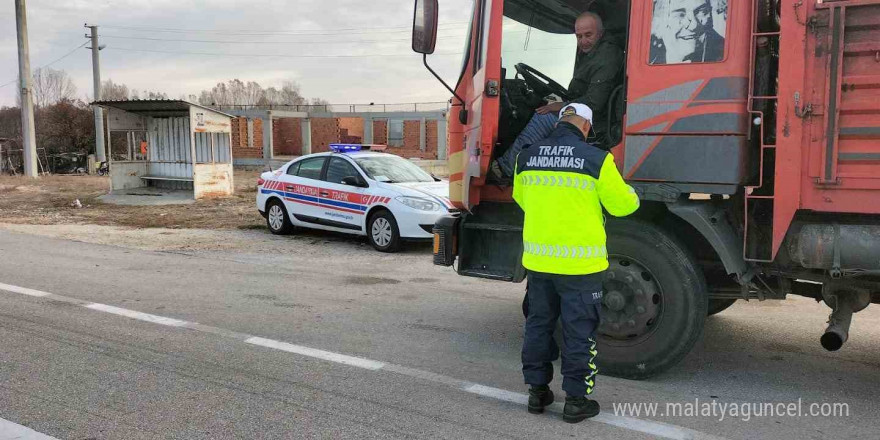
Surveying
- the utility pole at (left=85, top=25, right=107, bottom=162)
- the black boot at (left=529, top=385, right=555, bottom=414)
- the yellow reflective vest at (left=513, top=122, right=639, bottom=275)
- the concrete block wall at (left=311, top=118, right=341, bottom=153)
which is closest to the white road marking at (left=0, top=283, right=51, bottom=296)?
the black boot at (left=529, top=385, right=555, bottom=414)

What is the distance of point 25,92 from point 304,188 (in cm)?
2152

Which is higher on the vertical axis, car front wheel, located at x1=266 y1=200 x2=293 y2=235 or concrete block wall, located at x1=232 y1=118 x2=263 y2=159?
concrete block wall, located at x1=232 y1=118 x2=263 y2=159

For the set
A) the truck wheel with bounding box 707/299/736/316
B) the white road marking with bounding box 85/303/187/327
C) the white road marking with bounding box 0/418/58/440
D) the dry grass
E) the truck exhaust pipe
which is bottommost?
the dry grass

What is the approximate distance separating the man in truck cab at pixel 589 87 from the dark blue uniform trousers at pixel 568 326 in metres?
1.23

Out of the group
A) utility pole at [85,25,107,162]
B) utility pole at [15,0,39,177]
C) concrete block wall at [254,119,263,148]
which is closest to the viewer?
utility pole at [15,0,39,177]

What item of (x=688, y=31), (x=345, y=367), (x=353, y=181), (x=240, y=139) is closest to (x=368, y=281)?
(x=353, y=181)

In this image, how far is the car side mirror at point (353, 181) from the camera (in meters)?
10.7

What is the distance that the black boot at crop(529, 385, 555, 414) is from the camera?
3926 millimetres

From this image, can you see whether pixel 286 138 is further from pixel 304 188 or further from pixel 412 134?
pixel 304 188

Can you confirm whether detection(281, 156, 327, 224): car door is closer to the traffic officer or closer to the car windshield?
the car windshield

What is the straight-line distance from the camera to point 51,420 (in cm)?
380

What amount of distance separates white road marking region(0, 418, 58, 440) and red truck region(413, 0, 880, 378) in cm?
292

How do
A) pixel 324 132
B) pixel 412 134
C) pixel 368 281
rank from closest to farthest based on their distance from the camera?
pixel 368 281, pixel 412 134, pixel 324 132

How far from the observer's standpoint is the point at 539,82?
5602 millimetres
